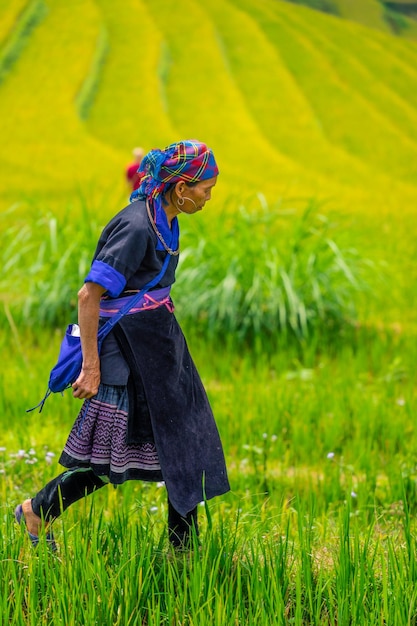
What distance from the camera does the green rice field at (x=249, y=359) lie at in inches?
76.2

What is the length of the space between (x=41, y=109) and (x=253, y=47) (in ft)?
16.1

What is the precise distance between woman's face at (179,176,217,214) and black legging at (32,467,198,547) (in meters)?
0.70

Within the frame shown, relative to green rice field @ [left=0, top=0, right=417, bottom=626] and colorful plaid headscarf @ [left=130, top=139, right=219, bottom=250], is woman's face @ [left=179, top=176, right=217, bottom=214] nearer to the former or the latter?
colorful plaid headscarf @ [left=130, top=139, right=219, bottom=250]

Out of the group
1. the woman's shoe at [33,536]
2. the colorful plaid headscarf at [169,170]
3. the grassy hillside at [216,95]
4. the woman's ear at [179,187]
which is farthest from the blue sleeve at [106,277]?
the grassy hillside at [216,95]

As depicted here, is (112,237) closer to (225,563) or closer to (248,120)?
(225,563)

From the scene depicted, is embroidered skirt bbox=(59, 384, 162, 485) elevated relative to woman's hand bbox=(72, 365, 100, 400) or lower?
lower

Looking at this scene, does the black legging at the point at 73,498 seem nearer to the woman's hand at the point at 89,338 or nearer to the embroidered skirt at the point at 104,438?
the embroidered skirt at the point at 104,438

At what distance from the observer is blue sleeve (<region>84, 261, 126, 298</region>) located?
1.98 metres

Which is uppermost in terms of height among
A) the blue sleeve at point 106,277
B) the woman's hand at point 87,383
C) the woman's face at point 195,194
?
the woman's face at point 195,194

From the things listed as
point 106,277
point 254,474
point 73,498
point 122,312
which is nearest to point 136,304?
point 122,312

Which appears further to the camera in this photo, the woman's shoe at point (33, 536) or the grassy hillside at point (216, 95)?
the grassy hillside at point (216, 95)

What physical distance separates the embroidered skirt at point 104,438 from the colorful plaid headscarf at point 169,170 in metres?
0.39

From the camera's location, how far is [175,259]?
2205 mm

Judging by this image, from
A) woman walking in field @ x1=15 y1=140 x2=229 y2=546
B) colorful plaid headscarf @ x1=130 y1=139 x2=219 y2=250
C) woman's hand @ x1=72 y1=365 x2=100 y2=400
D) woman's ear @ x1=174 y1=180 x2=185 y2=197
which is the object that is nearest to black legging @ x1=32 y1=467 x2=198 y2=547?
woman walking in field @ x1=15 y1=140 x2=229 y2=546
